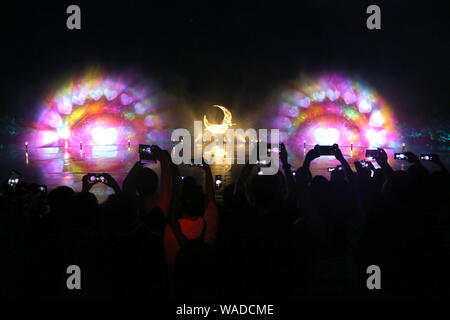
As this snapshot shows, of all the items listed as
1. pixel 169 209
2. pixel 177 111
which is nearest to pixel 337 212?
pixel 169 209

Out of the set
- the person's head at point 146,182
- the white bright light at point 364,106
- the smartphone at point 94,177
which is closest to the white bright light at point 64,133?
the white bright light at point 364,106

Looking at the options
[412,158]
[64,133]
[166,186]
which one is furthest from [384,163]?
[64,133]

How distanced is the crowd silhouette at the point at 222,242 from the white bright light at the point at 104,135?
37.1 m

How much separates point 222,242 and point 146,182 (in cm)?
103

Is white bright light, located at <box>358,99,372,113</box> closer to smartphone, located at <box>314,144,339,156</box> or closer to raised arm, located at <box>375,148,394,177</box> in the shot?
raised arm, located at <box>375,148,394,177</box>

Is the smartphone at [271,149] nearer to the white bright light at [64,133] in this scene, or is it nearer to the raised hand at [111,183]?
the raised hand at [111,183]

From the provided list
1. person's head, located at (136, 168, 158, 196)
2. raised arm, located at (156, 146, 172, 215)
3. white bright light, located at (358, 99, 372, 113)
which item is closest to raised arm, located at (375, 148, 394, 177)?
raised arm, located at (156, 146, 172, 215)

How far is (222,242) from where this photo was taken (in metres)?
3.61

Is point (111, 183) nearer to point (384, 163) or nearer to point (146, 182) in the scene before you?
point (146, 182)

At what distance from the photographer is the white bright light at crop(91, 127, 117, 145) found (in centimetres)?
3925

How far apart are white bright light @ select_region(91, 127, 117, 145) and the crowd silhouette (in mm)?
37138

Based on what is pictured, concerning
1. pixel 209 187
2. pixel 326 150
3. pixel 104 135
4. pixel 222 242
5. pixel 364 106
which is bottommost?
pixel 222 242

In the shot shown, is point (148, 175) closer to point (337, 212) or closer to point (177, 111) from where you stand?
point (337, 212)

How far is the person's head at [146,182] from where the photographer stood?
3801 millimetres
